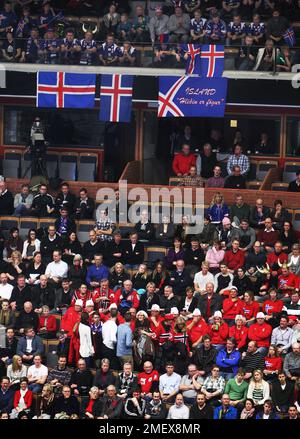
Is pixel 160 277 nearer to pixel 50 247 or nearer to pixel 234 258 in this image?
pixel 234 258

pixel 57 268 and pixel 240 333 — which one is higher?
pixel 57 268

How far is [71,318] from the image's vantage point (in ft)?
97.3

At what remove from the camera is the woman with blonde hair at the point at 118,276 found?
101 feet

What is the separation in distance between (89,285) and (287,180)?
6.18 meters

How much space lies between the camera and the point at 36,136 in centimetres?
3594

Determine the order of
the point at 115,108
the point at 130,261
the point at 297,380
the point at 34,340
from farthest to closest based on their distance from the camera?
the point at 115,108
the point at 130,261
the point at 34,340
the point at 297,380

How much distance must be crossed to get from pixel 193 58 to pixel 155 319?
7.14 metres

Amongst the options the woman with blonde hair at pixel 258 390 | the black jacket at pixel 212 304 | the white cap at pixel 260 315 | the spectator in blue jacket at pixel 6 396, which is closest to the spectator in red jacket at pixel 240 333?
the white cap at pixel 260 315

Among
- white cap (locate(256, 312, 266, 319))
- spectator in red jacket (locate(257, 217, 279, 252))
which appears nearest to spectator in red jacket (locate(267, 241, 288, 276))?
spectator in red jacket (locate(257, 217, 279, 252))

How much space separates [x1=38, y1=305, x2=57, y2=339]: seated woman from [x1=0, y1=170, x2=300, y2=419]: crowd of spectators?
→ 0.02 meters

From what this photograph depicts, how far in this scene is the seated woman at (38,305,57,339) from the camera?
30.0 metres

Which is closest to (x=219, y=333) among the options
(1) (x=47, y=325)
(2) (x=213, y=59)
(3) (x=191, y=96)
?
(1) (x=47, y=325)

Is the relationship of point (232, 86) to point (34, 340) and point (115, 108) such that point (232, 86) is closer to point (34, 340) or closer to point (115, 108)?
point (115, 108)

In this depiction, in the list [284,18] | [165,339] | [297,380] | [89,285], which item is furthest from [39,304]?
[284,18]
